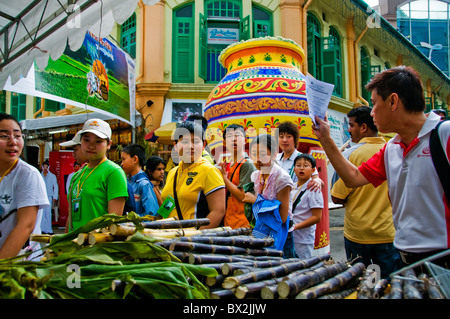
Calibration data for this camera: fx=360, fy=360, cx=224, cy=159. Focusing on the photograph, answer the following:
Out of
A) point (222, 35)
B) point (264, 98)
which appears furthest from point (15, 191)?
point (222, 35)

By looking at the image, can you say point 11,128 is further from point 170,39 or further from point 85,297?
point 170,39

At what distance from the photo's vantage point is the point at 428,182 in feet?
5.54

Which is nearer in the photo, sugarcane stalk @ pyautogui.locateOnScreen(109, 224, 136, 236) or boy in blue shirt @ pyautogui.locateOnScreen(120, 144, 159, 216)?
sugarcane stalk @ pyautogui.locateOnScreen(109, 224, 136, 236)

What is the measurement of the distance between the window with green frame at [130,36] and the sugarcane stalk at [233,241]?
36.3 ft

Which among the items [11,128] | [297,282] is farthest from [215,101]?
[297,282]

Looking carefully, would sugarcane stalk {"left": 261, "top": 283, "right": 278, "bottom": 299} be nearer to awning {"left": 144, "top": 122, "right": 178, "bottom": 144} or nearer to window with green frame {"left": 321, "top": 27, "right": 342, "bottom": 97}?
awning {"left": 144, "top": 122, "right": 178, "bottom": 144}

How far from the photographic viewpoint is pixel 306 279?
137 centimetres

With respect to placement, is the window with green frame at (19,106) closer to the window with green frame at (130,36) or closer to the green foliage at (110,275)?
the window with green frame at (130,36)

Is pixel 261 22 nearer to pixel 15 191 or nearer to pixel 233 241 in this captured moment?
pixel 15 191

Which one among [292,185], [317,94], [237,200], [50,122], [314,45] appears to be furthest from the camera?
[314,45]

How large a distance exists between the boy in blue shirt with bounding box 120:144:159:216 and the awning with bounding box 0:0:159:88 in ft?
4.80

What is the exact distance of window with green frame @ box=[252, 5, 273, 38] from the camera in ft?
39.2

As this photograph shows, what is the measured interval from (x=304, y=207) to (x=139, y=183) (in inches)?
62.5

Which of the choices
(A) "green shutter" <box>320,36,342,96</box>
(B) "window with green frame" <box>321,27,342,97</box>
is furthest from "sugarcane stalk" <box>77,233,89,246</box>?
(A) "green shutter" <box>320,36,342,96</box>
